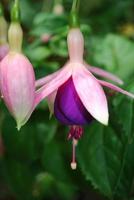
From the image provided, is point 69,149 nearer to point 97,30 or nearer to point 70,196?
point 70,196

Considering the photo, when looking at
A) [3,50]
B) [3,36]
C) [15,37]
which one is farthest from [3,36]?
[15,37]

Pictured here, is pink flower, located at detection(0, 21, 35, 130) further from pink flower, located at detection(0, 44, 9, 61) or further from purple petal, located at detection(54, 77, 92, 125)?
pink flower, located at detection(0, 44, 9, 61)

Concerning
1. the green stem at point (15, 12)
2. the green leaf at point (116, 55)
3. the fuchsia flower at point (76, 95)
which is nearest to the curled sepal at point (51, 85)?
the fuchsia flower at point (76, 95)

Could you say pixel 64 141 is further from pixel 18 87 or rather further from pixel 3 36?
pixel 18 87

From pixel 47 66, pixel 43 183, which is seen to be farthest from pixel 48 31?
pixel 43 183

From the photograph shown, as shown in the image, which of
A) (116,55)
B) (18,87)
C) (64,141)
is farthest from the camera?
(116,55)
